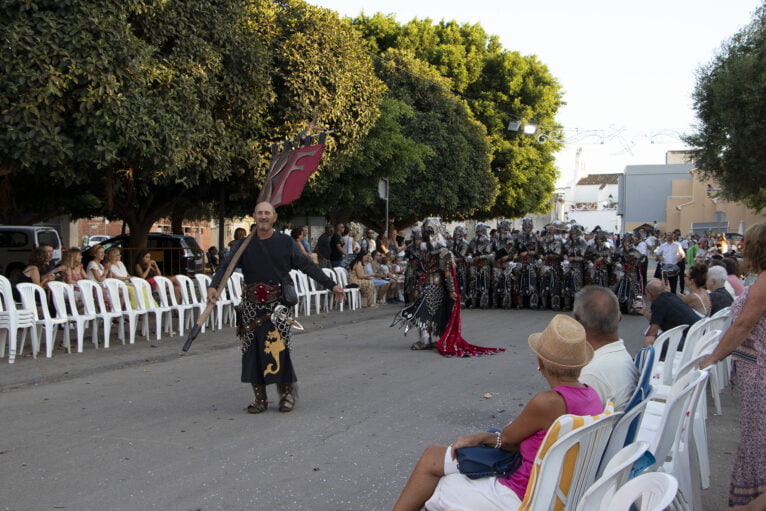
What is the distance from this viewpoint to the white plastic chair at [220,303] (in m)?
13.9

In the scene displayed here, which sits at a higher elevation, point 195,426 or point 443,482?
point 443,482

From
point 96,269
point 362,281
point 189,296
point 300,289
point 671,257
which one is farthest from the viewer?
point 671,257

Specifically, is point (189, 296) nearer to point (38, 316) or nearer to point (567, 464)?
point (38, 316)

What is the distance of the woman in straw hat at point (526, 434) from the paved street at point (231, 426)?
4.28 feet

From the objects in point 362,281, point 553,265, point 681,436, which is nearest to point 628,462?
point 681,436

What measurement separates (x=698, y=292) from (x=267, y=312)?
5152mm

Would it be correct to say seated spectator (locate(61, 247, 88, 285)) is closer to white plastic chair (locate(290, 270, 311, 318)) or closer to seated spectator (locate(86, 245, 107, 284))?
seated spectator (locate(86, 245, 107, 284))

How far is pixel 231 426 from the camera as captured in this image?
268 inches

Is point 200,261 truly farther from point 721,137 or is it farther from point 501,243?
point 721,137

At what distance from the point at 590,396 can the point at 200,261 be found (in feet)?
67.1

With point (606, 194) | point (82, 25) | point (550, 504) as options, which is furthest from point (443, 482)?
point (606, 194)

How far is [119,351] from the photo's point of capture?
37.3 feet

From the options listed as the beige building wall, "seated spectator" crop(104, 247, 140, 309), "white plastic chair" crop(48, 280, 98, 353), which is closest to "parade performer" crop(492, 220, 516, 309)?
"seated spectator" crop(104, 247, 140, 309)

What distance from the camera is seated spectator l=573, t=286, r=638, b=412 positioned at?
13.8ft
